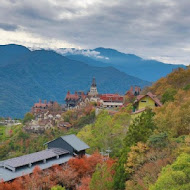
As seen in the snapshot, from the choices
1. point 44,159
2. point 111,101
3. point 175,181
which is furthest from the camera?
point 111,101

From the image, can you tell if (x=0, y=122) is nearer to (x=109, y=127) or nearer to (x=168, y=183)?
(x=109, y=127)

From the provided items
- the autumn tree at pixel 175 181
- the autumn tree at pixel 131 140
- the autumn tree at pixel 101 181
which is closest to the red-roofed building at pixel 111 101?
the autumn tree at pixel 131 140

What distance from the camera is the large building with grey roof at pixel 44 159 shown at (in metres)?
31.8

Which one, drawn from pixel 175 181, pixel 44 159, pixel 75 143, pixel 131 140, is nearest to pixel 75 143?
pixel 75 143

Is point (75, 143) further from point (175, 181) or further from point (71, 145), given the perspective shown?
point (175, 181)

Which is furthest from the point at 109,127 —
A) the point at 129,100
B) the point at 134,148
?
the point at 129,100

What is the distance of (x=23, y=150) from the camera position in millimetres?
69562

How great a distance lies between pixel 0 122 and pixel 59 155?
95272 millimetres

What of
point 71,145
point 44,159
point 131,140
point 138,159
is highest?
point 131,140

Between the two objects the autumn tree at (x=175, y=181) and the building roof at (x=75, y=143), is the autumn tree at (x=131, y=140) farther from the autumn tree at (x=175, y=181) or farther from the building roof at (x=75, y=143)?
the building roof at (x=75, y=143)

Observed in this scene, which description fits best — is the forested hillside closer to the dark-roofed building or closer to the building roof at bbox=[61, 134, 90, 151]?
the building roof at bbox=[61, 134, 90, 151]

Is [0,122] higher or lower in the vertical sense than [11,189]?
lower

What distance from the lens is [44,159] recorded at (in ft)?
115

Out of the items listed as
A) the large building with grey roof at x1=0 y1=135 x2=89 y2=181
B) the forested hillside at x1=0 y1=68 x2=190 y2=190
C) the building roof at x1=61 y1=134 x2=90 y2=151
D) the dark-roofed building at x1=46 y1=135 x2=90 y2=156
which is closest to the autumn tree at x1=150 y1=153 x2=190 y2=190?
the forested hillside at x1=0 y1=68 x2=190 y2=190
